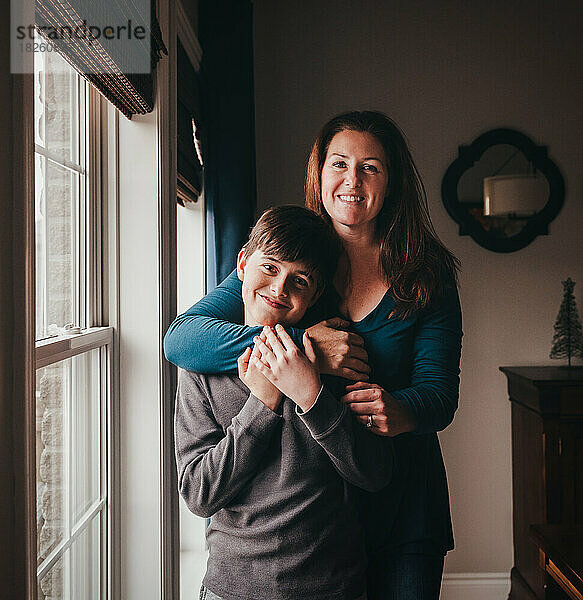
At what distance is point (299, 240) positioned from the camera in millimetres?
1204

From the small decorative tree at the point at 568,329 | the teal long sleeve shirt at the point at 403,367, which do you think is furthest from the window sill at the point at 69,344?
the small decorative tree at the point at 568,329

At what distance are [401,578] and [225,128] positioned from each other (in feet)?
5.04

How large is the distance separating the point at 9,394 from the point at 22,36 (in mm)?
450

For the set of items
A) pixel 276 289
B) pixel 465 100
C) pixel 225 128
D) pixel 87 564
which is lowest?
pixel 87 564

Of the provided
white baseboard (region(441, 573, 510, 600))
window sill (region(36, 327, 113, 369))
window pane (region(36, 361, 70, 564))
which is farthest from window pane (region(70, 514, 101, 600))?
white baseboard (region(441, 573, 510, 600))

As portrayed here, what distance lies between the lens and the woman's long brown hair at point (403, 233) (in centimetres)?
128

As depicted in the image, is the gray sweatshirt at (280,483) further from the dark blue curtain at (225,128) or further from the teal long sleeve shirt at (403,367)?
the dark blue curtain at (225,128)

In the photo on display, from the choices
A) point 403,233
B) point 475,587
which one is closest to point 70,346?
point 403,233

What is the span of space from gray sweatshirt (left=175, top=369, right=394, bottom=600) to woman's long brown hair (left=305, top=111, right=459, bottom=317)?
0.85ft

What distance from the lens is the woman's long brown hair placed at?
1.28 metres

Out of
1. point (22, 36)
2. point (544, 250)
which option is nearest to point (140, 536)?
point (22, 36)

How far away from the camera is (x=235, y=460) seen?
3.97 feet

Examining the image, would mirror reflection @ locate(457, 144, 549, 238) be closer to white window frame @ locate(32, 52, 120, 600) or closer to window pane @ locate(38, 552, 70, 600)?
white window frame @ locate(32, 52, 120, 600)

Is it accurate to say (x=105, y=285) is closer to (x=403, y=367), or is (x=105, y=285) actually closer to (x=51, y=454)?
(x=51, y=454)
